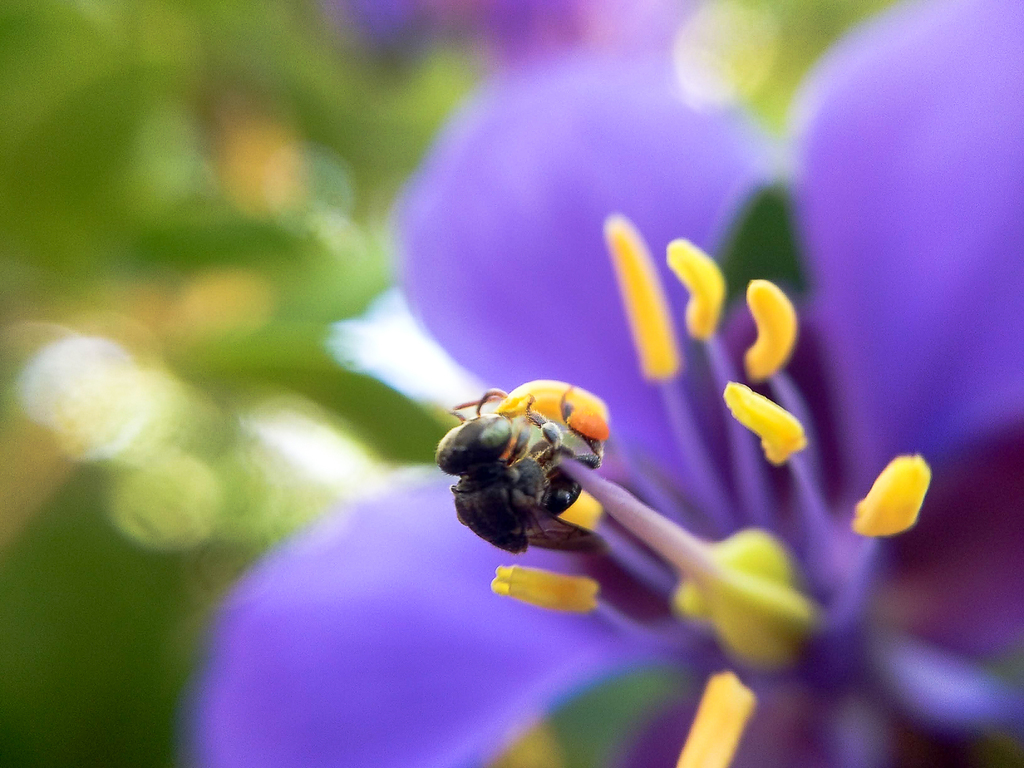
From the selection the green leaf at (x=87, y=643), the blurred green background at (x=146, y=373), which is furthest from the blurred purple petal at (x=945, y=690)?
the green leaf at (x=87, y=643)

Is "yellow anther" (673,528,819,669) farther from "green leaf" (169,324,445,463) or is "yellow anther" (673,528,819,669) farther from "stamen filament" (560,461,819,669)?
"green leaf" (169,324,445,463)

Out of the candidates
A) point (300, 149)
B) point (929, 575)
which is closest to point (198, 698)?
point (929, 575)

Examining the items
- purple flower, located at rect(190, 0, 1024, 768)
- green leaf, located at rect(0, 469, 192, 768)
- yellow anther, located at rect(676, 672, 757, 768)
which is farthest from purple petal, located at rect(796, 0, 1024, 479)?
green leaf, located at rect(0, 469, 192, 768)

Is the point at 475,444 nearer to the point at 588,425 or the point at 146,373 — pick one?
the point at 588,425

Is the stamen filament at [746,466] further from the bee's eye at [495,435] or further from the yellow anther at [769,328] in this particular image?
the bee's eye at [495,435]

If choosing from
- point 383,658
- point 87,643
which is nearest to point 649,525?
point 383,658

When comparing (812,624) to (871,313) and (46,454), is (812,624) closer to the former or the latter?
(871,313)

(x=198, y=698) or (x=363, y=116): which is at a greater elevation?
(x=363, y=116)
